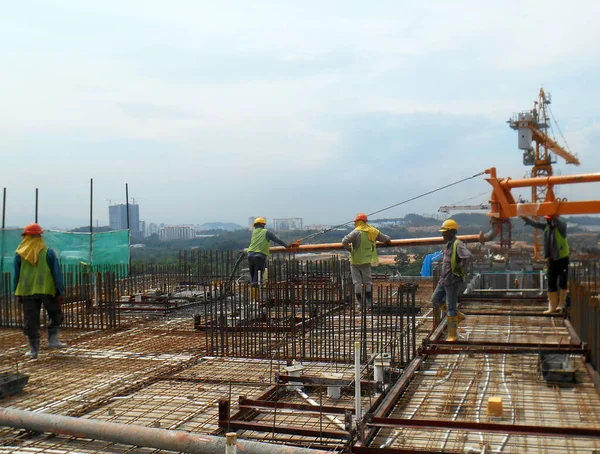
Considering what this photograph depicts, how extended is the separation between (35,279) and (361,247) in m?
4.63

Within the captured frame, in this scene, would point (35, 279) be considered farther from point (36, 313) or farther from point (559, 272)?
point (559, 272)

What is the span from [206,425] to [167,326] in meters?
5.40

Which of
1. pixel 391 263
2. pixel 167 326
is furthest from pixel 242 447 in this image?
pixel 391 263

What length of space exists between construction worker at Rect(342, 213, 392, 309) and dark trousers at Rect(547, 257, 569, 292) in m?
2.64

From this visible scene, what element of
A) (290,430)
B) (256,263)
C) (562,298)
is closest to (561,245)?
(562,298)

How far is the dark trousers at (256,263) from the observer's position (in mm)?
11234

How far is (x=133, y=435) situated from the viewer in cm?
404

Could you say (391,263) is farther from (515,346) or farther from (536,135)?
(536,135)

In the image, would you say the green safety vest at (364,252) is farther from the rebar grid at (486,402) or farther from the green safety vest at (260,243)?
the rebar grid at (486,402)

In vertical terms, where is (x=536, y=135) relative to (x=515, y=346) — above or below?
above

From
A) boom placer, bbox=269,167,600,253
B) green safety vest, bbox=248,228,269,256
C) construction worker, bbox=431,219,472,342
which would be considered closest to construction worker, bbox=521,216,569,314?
boom placer, bbox=269,167,600,253

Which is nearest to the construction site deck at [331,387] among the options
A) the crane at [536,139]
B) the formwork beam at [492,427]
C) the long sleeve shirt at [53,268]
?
the formwork beam at [492,427]

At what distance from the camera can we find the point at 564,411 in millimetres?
5059

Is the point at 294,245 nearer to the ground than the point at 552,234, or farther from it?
nearer to the ground
